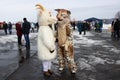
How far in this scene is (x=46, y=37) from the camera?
9477 mm

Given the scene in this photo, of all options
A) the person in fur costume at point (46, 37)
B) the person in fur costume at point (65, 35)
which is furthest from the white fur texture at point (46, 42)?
the person in fur costume at point (65, 35)

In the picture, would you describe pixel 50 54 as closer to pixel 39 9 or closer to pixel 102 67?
pixel 39 9

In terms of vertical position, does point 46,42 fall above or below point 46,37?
below

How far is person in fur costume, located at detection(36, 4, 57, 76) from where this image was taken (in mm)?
9516

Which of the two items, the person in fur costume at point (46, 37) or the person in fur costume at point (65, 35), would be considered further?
the person in fur costume at point (65, 35)

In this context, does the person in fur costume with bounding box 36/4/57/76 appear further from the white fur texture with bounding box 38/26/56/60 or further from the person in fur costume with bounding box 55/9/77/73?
the person in fur costume with bounding box 55/9/77/73

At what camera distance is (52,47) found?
31.4ft

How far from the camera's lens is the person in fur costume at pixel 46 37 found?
31.2 feet

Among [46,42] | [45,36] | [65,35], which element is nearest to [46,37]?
[45,36]

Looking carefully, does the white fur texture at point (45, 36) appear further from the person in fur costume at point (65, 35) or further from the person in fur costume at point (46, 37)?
Result: the person in fur costume at point (65, 35)

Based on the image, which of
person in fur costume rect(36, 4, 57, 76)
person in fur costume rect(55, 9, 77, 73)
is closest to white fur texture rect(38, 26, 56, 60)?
person in fur costume rect(36, 4, 57, 76)

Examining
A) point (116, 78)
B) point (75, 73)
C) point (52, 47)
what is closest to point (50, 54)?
point (52, 47)

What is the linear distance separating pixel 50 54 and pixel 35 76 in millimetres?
799

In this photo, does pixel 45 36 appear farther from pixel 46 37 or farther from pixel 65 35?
pixel 65 35
